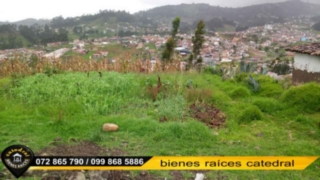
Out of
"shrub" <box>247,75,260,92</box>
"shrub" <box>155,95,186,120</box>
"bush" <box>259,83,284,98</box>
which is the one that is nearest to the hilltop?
"shrub" <box>247,75,260,92</box>

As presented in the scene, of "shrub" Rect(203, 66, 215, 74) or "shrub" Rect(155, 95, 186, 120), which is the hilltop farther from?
"shrub" Rect(155, 95, 186, 120)

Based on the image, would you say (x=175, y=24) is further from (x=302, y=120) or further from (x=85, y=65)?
(x=302, y=120)

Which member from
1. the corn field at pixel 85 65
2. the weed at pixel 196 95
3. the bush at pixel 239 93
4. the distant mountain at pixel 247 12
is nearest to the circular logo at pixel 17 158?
the weed at pixel 196 95

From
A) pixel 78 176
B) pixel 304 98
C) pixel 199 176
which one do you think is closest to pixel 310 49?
pixel 304 98

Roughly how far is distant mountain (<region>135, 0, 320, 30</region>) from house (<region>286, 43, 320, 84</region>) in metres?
78.5

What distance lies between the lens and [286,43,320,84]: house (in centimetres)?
835

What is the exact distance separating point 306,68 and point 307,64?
5.7 inches

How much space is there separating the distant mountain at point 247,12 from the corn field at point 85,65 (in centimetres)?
7777

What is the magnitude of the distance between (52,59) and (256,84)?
25.8ft

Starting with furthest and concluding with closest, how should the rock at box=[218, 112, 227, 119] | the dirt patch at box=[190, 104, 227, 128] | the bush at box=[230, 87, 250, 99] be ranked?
the bush at box=[230, 87, 250, 99] → the rock at box=[218, 112, 227, 119] → the dirt patch at box=[190, 104, 227, 128]

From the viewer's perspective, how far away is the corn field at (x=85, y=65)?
9219 millimetres

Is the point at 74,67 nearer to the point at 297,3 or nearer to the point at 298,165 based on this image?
the point at 298,165

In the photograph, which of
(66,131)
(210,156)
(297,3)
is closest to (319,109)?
(210,156)

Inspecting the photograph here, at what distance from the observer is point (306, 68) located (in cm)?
877
